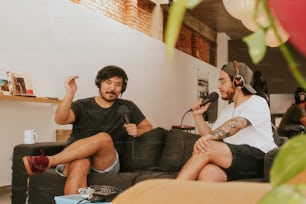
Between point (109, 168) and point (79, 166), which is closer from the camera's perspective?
point (79, 166)

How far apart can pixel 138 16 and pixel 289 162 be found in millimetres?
7376

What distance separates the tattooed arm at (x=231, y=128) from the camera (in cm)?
281

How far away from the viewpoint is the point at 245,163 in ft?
9.10

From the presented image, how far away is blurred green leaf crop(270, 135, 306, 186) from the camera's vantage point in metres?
0.13

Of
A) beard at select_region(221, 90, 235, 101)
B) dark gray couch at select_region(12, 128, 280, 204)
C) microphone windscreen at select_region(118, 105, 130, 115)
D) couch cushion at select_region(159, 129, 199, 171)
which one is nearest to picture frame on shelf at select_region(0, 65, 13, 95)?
dark gray couch at select_region(12, 128, 280, 204)

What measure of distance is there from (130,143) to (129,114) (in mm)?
226

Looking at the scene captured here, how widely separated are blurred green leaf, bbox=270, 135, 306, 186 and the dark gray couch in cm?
267

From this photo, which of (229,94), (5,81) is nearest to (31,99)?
(5,81)

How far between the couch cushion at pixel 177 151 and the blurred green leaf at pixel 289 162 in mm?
3403

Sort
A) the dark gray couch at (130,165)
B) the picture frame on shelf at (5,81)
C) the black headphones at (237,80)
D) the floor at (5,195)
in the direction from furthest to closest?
the picture frame on shelf at (5,81)
the floor at (5,195)
the dark gray couch at (130,165)
the black headphones at (237,80)

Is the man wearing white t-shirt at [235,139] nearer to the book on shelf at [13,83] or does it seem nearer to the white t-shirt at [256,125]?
the white t-shirt at [256,125]

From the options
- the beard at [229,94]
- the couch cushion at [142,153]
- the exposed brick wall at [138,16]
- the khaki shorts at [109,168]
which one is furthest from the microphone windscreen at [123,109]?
the exposed brick wall at [138,16]

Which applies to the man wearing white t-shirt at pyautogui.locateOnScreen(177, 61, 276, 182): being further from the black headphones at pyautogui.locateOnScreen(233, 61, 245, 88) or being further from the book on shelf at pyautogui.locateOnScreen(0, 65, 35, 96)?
the book on shelf at pyautogui.locateOnScreen(0, 65, 35, 96)

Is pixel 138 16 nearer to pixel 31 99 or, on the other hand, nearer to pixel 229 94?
pixel 31 99
